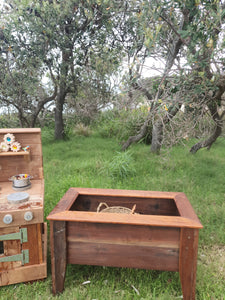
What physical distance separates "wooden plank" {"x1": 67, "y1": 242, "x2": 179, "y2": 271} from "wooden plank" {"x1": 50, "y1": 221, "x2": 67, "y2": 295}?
70mm

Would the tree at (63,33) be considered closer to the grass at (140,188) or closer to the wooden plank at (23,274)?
the grass at (140,188)

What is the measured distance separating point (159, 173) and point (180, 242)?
2958 mm

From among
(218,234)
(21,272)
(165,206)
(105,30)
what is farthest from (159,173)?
(105,30)

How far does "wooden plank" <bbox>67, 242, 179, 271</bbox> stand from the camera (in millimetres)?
1764

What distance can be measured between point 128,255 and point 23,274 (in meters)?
0.92

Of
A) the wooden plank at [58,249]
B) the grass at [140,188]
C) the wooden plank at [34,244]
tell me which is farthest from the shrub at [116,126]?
the wooden plank at [58,249]

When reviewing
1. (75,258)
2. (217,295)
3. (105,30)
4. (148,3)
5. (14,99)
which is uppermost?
(105,30)

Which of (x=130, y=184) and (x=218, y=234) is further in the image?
(x=130, y=184)

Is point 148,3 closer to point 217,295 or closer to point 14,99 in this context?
point 217,295

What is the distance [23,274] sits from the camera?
197 cm

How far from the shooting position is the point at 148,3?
8.90 ft

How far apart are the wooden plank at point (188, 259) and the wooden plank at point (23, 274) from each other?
3.78 feet

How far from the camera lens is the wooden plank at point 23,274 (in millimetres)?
1933

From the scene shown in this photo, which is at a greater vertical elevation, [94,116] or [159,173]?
[94,116]
